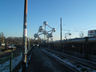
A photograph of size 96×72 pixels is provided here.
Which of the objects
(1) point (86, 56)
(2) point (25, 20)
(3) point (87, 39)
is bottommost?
(1) point (86, 56)

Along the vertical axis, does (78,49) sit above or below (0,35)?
below

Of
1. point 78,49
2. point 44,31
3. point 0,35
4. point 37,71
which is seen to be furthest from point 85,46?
point 0,35

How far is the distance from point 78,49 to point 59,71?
43.5 feet

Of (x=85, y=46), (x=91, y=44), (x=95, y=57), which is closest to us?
(x=95, y=57)

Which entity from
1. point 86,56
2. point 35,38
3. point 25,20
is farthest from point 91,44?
point 35,38

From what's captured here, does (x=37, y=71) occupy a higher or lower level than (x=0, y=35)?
lower

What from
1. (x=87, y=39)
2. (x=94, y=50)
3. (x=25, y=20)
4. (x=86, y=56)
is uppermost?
(x=25, y=20)

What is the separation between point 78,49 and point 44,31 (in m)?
68.6

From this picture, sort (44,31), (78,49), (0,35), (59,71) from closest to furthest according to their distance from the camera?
1. (59,71)
2. (78,49)
3. (44,31)
4. (0,35)

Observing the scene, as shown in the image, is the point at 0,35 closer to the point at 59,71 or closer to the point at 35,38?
the point at 35,38

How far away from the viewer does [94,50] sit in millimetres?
16156

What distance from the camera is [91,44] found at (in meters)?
16.8

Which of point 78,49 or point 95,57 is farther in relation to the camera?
point 78,49

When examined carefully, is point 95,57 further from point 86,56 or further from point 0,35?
point 0,35
